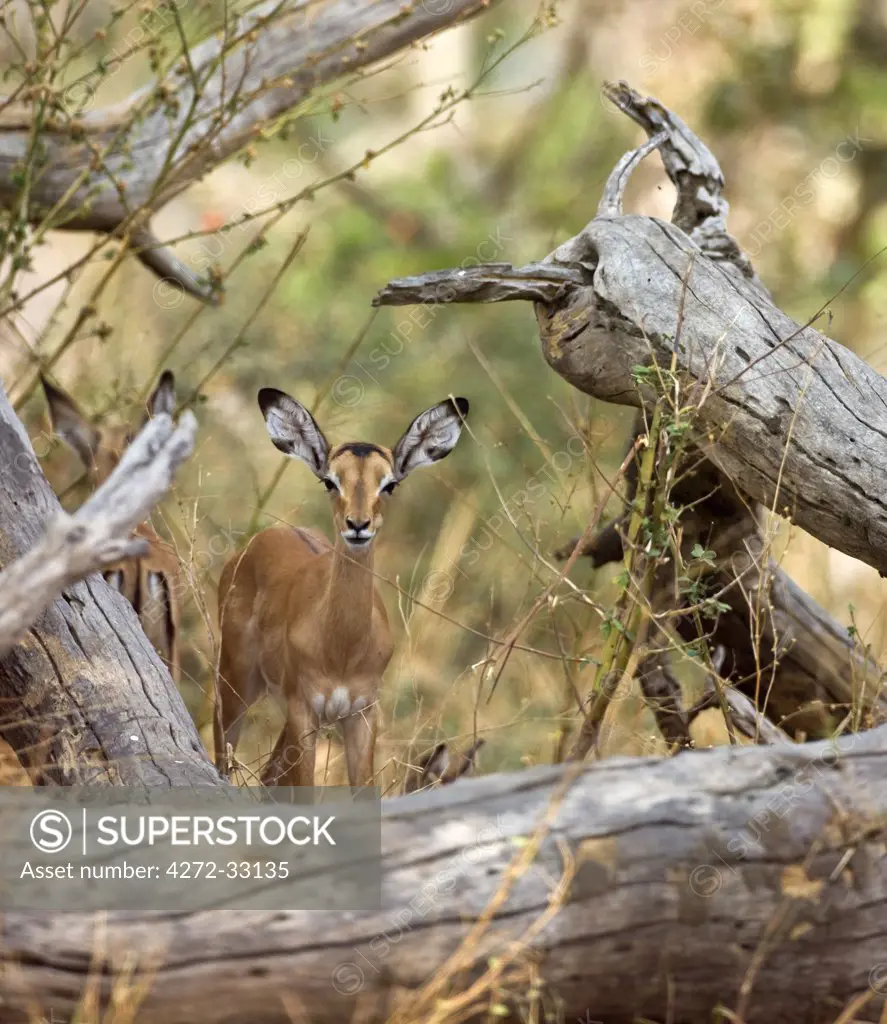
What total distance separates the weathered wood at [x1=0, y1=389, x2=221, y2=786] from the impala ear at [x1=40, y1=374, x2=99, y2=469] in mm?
1571

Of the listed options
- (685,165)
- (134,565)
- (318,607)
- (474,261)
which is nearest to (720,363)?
(685,165)

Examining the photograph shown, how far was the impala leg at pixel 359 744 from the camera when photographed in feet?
19.0

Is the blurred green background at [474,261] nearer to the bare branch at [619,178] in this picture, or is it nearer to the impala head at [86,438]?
the impala head at [86,438]

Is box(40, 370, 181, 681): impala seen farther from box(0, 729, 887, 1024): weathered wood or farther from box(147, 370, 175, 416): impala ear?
box(0, 729, 887, 1024): weathered wood

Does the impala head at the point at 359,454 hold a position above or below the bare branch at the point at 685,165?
below

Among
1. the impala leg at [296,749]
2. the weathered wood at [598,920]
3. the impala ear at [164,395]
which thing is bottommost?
the weathered wood at [598,920]

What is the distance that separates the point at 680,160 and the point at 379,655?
236 centimetres

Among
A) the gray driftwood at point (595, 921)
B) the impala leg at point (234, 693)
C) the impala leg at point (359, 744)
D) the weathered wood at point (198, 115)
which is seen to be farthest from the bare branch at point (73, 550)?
the weathered wood at point (198, 115)

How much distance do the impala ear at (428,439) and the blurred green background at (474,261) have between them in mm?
1747

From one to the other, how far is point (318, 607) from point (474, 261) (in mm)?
5550

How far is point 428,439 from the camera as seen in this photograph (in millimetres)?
5566

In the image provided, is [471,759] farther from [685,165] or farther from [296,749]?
[685,165]

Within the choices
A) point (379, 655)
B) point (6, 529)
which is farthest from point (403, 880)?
point (379, 655)

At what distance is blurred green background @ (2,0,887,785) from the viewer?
877 cm
